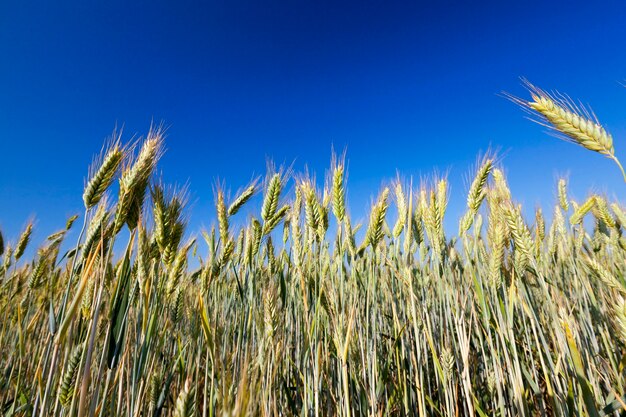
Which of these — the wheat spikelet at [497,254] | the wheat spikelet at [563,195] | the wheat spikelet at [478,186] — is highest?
the wheat spikelet at [563,195]

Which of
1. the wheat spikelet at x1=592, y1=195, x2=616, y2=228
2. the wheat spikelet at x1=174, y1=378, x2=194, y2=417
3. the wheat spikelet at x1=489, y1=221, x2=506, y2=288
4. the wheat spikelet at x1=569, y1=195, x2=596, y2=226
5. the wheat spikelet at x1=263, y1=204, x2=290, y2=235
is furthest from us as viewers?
the wheat spikelet at x1=569, y1=195, x2=596, y2=226

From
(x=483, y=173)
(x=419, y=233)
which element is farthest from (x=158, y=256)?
(x=483, y=173)

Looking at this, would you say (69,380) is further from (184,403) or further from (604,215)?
(604,215)

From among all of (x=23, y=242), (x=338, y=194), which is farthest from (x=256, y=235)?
(x=23, y=242)

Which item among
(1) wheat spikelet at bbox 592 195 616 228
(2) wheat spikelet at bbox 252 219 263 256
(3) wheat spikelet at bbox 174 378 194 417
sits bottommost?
(3) wheat spikelet at bbox 174 378 194 417

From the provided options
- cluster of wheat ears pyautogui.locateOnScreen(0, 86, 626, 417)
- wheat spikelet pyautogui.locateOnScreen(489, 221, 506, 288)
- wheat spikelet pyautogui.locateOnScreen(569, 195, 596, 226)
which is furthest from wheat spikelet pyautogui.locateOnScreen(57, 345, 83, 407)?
wheat spikelet pyautogui.locateOnScreen(569, 195, 596, 226)

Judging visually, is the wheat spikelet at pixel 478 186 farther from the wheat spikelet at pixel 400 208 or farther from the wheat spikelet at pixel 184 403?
the wheat spikelet at pixel 184 403

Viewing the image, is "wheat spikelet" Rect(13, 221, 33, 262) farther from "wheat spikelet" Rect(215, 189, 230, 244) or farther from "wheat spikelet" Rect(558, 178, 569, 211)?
"wheat spikelet" Rect(558, 178, 569, 211)

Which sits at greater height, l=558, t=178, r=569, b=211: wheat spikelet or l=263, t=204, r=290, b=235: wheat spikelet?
l=558, t=178, r=569, b=211: wheat spikelet

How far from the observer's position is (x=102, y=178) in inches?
51.9

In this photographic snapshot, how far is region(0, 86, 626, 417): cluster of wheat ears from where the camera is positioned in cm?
110

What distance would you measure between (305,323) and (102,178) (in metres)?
1.19

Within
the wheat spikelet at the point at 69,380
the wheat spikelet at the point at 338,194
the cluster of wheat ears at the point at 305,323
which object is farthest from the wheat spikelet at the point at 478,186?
the wheat spikelet at the point at 69,380

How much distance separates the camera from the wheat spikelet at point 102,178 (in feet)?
4.19
